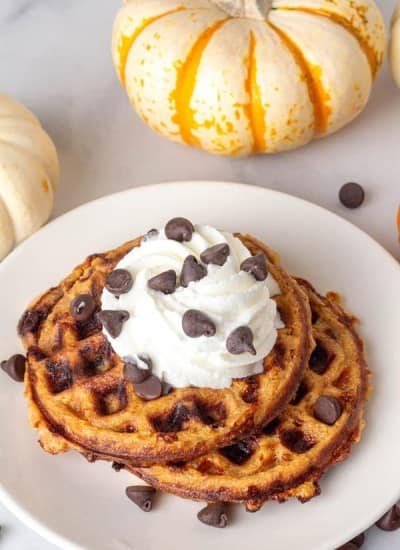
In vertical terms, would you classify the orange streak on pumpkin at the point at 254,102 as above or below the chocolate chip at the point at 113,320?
above

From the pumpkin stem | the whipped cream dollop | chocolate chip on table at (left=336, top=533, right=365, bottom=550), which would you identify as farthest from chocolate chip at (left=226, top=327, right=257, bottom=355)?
the pumpkin stem

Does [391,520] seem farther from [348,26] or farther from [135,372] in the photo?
[348,26]

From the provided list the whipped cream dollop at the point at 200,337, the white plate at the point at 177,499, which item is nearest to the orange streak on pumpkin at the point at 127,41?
the white plate at the point at 177,499

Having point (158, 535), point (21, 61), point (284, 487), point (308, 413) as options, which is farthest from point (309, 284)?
point (21, 61)

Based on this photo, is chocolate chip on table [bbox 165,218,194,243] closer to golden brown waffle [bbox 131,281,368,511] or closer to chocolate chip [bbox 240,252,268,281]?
chocolate chip [bbox 240,252,268,281]

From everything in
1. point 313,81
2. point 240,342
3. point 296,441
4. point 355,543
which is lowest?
point 355,543

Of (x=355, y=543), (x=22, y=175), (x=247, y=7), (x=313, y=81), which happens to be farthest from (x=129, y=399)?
(x=247, y=7)

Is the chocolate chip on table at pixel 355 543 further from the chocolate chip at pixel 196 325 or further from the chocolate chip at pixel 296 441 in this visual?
the chocolate chip at pixel 196 325
